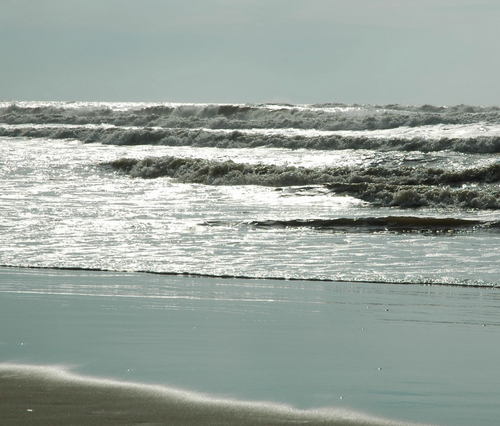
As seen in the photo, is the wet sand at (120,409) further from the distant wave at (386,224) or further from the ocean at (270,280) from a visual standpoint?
the distant wave at (386,224)

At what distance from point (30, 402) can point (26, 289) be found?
3845mm

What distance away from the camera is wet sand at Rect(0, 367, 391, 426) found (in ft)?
13.4

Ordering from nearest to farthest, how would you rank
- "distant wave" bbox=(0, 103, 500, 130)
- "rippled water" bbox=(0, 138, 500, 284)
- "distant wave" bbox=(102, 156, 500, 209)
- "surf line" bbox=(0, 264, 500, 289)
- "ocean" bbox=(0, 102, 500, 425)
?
"ocean" bbox=(0, 102, 500, 425)
"surf line" bbox=(0, 264, 500, 289)
"rippled water" bbox=(0, 138, 500, 284)
"distant wave" bbox=(102, 156, 500, 209)
"distant wave" bbox=(0, 103, 500, 130)

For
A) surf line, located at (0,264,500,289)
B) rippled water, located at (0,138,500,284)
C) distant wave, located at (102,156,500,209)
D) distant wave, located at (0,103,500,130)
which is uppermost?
distant wave, located at (0,103,500,130)

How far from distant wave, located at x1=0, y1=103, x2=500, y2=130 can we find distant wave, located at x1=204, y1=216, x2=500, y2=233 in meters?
17.3

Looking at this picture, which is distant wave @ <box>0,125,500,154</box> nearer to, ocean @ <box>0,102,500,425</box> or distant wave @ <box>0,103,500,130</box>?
ocean @ <box>0,102,500,425</box>

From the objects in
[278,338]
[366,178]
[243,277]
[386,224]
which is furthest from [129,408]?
[366,178]

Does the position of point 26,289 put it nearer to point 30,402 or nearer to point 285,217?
point 30,402

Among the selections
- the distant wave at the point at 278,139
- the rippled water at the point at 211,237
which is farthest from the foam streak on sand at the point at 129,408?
the distant wave at the point at 278,139

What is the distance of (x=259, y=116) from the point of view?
4069 cm

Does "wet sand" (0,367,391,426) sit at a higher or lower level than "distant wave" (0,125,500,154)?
lower

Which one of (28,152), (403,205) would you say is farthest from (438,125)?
(403,205)

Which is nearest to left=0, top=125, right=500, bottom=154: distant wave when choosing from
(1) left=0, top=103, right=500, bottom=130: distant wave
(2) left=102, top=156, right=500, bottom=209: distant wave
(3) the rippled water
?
(1) left=0, top=103, right=500, bottom=130: distant wave

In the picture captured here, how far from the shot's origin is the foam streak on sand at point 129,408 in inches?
161
